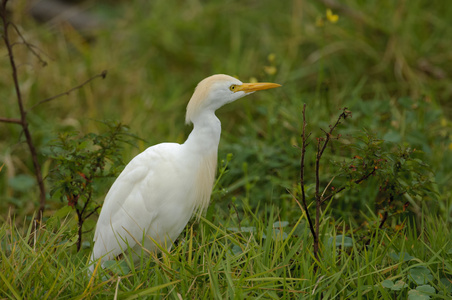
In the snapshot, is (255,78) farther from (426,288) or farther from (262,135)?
(426,288)

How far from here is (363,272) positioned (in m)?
2.20

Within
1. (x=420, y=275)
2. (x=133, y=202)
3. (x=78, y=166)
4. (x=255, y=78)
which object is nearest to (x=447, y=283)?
(x=420, y=275)

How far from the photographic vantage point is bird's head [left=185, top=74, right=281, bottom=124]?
2250 mm

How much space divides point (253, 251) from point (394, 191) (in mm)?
711

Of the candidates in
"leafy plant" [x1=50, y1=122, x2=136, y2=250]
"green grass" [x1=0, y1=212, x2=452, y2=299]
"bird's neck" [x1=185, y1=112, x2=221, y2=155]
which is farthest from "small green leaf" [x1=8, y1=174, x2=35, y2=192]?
"bird's neck" [x1=185, y1=112, x2=221, y2=155]

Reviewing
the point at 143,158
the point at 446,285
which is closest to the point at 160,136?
the point at 143,158

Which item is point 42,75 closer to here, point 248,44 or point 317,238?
point 248,44

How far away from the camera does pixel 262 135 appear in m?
3.87

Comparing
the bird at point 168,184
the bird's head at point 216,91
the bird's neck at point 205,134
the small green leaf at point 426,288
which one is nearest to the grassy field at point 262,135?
the small green leaf at point 426,288

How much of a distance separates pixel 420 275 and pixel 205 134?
→ 107 centimetres

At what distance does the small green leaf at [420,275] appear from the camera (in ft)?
7.05

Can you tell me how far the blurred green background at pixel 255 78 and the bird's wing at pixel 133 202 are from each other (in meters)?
0.75

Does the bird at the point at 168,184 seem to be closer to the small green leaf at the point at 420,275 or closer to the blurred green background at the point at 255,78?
the blurred green background at the point at 255,78

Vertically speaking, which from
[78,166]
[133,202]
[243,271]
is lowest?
[243,271]
